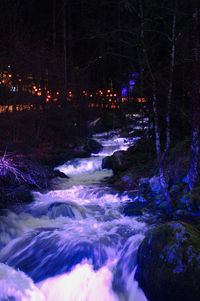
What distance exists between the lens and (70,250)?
7723 mm

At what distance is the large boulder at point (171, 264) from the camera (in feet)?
17.1

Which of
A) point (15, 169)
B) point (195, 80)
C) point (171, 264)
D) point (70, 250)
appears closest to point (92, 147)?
point (15, 169)

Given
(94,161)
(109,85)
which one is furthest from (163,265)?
(109,85)

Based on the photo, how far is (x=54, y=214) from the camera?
10273 millimetres

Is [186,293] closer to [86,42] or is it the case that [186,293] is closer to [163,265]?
[163,265]

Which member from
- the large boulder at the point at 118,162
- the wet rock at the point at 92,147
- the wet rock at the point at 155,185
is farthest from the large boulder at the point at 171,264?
the wet rock at the point at 92,147

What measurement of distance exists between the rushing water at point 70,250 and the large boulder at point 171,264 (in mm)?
588

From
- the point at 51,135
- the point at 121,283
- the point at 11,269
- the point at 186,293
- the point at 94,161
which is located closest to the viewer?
the point at 186,293

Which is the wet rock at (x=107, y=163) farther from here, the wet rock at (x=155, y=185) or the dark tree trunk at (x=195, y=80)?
the dark tree trunk at (x=195, y=80)

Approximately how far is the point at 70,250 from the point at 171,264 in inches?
127

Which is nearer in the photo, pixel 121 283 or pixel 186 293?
pixel 186 293

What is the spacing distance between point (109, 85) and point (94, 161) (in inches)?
466

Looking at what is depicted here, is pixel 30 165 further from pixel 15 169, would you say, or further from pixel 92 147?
pixel 92 147

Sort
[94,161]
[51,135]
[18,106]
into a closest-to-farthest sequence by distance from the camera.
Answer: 1. [18,106]
2. [94,161]
3. [51,135]
